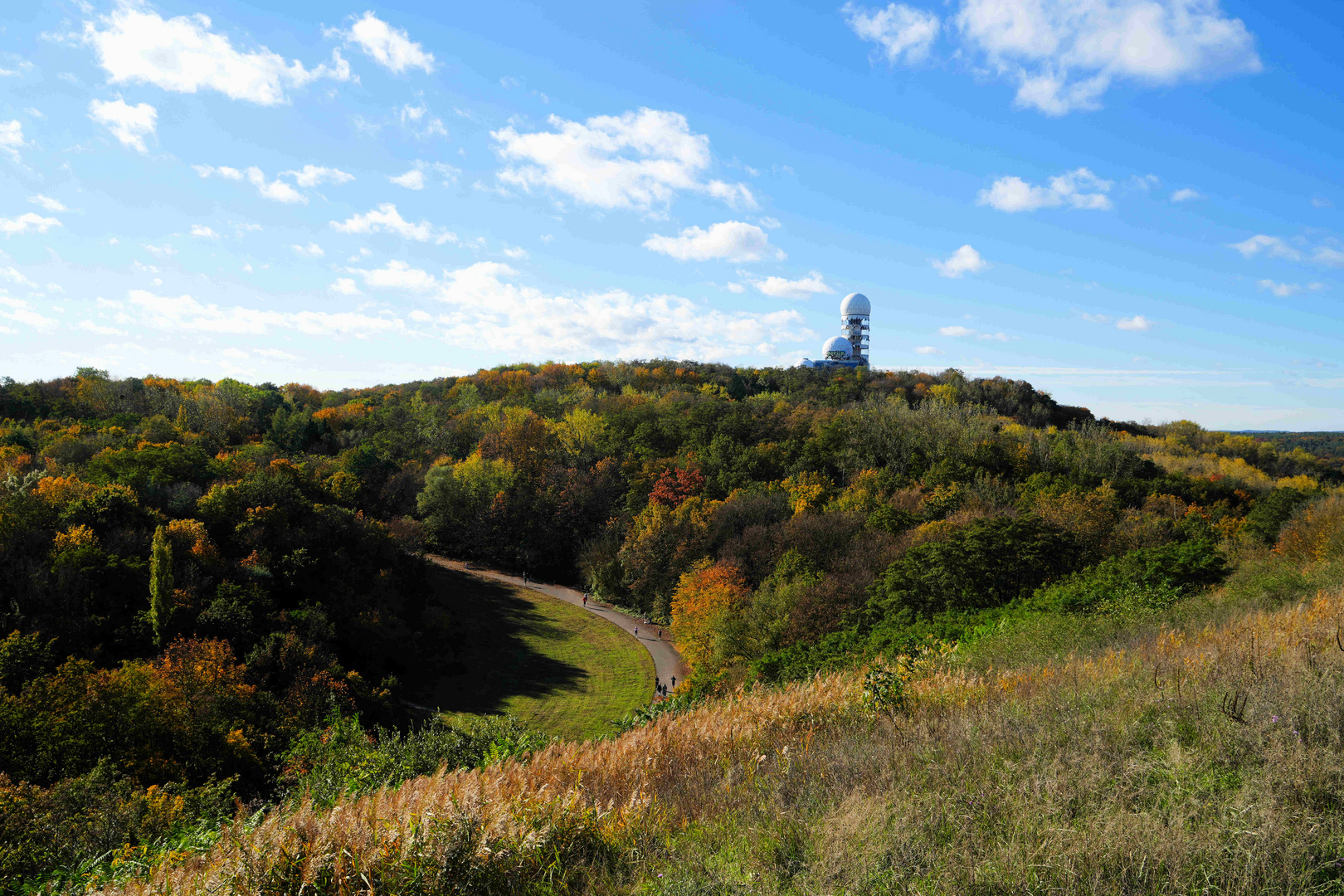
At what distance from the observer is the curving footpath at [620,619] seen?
30844 mm

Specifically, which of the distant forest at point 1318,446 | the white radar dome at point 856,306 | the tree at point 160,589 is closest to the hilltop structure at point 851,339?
the white radar dome at point 856,306

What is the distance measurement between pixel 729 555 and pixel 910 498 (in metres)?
11.1

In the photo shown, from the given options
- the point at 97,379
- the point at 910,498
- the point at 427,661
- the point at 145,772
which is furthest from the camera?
the point at 97,379

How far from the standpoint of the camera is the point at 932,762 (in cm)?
476

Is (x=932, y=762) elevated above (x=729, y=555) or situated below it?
above

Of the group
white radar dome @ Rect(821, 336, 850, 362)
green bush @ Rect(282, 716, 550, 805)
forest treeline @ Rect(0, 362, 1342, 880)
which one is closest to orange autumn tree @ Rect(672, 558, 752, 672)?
forest treeline @ Rect(0, 362, 1342, 880)

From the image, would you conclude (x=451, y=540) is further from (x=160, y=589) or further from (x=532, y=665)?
(x=160, y=589)

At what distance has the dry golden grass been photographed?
11.2 ft

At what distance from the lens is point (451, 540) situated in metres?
48.2

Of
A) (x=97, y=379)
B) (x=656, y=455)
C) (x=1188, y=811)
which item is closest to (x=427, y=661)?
(x=656, y=455)

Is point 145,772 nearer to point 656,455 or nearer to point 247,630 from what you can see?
point 247,630

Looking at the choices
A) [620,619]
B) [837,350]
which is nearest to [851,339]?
[837,350]

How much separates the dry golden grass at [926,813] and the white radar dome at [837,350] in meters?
70.0

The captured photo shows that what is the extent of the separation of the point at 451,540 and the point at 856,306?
49.8m
